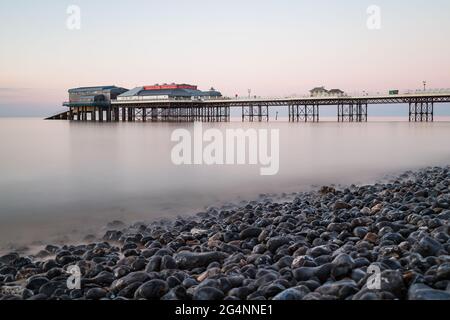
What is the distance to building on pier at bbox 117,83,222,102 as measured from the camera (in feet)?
234

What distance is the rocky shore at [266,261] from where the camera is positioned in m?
3.13

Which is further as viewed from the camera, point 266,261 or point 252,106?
point 252,106

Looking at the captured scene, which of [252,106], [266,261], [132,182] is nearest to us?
[266,261]

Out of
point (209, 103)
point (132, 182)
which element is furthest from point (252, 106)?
point (132, 182)

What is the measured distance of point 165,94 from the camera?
72.2 meters

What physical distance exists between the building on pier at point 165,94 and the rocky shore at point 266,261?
216ft

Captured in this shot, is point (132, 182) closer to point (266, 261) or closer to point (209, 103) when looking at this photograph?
point (266, 261)

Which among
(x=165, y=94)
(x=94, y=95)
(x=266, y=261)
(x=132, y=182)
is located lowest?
(x=132, y=182)

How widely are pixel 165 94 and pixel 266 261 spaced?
229 ft

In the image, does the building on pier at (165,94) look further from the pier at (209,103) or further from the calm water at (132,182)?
the calm water at (132,182)

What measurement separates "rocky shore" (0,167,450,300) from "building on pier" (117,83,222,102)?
65698 mm
